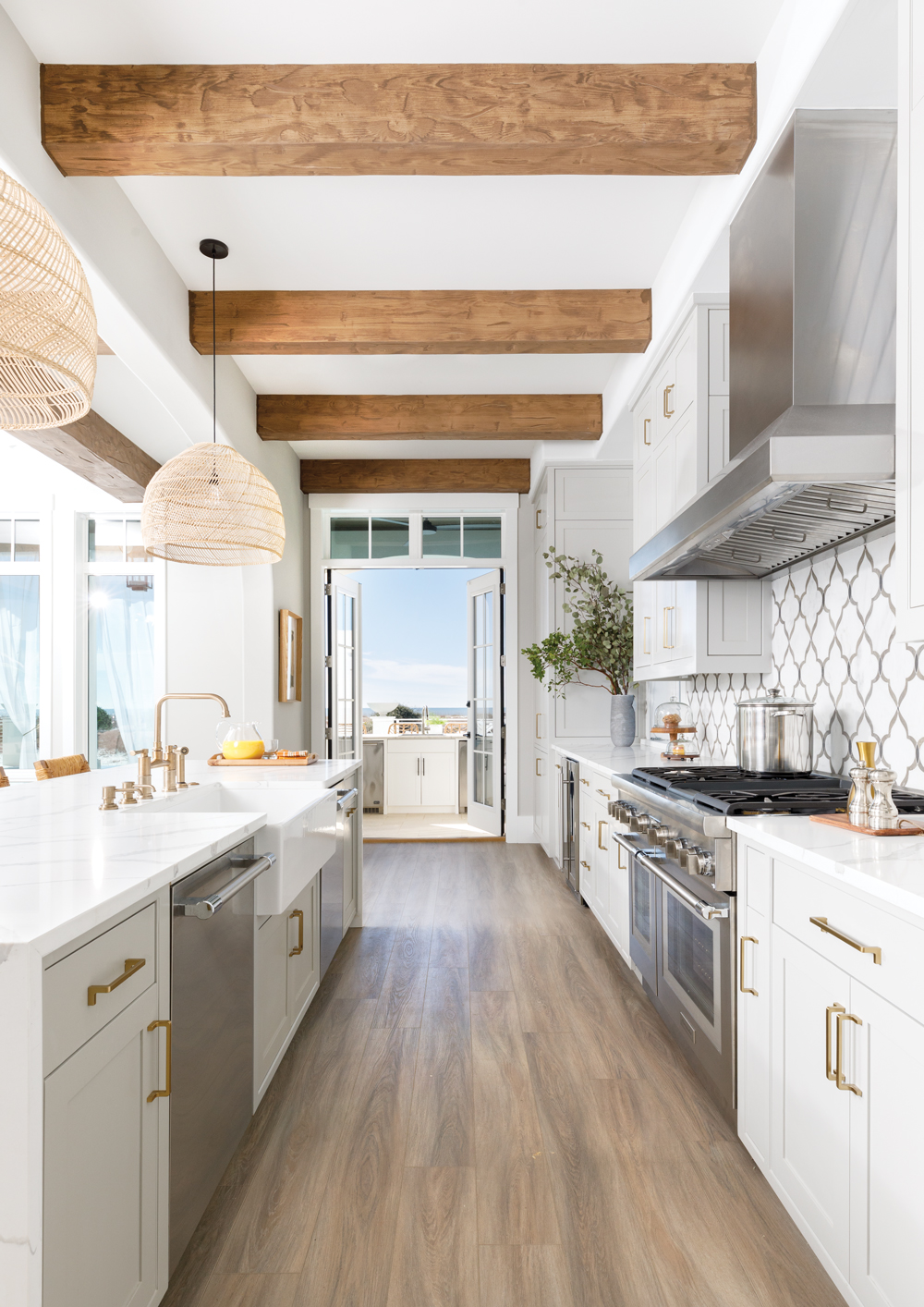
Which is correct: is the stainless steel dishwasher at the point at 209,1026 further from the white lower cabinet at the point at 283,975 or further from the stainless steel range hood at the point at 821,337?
the stainless steel range hood at the point at 821,337

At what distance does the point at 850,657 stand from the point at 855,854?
1.18 meters

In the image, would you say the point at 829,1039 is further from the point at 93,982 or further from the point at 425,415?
the point at 425,415

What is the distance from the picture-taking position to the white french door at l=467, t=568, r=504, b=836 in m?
6.29

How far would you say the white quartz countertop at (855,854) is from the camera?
1.29m

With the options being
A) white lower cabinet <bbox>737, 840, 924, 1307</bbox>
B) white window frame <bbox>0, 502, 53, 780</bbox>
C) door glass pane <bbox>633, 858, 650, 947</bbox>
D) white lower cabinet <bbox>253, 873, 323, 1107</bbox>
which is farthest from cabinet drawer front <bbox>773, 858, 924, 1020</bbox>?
white window frame <bbox>0, 502, 53, 780</bbox>

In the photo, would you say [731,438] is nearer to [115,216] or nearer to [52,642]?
[115,216]

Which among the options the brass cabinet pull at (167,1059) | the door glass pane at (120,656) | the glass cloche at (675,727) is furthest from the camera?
the door glass pane at (120,656)

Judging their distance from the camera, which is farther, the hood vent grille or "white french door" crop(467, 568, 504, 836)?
"white french door" crop(467, 568, 504, 836)

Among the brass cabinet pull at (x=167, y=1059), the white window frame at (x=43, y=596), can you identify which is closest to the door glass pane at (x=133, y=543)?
the white window frame at (x=43, y=596)

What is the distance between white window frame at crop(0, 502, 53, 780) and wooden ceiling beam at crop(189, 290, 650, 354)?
2.59 meters

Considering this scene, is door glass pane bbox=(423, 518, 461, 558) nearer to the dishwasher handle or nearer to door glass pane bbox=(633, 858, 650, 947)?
door glass pane bbox=(633, 858, 650, 947)

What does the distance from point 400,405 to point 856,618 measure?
3314 mm

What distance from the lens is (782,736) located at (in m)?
2.63

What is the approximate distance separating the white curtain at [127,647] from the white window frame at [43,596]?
1.10 ft
